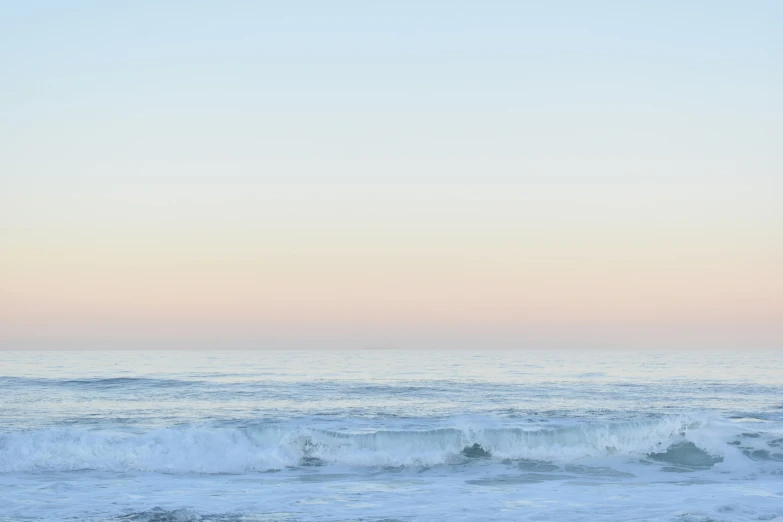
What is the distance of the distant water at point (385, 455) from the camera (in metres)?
13.3

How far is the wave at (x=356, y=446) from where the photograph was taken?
1831 centimetres

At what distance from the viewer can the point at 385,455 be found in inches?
754

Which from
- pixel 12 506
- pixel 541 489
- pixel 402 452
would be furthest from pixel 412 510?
pixel 12 506

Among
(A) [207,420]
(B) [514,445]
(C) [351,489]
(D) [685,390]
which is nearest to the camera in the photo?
(C) [351,489]

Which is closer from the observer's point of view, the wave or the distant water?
the distant water

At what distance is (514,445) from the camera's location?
2028 cm

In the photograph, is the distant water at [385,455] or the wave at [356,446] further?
the wave at [356,446]

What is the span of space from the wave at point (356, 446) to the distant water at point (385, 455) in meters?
0.05

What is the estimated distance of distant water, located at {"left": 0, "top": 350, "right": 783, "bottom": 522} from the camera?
13336 millimetres

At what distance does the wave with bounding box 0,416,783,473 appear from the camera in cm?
1831

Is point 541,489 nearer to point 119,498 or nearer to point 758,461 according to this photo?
point 758,461

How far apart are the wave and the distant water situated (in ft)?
0.17

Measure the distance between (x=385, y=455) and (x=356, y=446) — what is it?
43.5 inches

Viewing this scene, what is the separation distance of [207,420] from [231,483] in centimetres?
867
